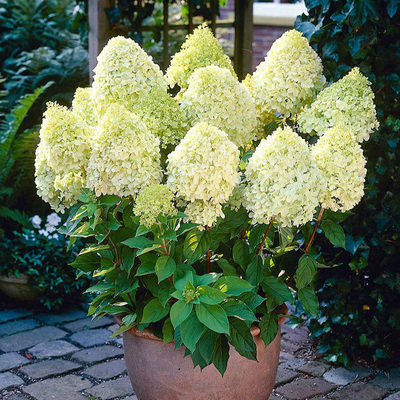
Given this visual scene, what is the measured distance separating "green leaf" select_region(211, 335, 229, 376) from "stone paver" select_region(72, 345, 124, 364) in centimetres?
129

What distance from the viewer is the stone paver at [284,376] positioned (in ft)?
10.0

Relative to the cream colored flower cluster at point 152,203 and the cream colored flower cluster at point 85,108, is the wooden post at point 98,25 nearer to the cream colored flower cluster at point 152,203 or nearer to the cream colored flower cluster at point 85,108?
the cream colored flower cluster at point 85,108

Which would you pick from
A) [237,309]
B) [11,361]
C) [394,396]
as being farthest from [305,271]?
[11,361]

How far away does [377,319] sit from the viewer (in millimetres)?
3129

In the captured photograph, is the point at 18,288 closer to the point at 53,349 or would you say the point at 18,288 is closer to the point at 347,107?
the point at 53,349

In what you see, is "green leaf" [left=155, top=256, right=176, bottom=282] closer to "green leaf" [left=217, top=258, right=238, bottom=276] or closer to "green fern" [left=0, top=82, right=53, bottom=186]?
"green leaf" [left=217, top=258, right=238, bottom=276]

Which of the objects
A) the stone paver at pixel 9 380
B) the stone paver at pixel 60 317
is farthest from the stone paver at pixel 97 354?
the stone paver at pixel 60 317

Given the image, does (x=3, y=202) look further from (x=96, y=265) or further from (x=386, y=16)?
(x=386, y=16)

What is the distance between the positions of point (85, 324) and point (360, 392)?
66.2 inches

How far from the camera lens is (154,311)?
2184mm

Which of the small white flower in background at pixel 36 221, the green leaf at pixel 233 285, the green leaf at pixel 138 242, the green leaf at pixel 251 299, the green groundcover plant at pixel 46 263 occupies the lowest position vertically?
the green groundcover plant at pixel 46 263

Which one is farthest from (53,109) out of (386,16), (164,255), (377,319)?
(377,319)

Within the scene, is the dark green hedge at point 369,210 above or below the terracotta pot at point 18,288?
above

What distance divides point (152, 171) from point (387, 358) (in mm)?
1832
